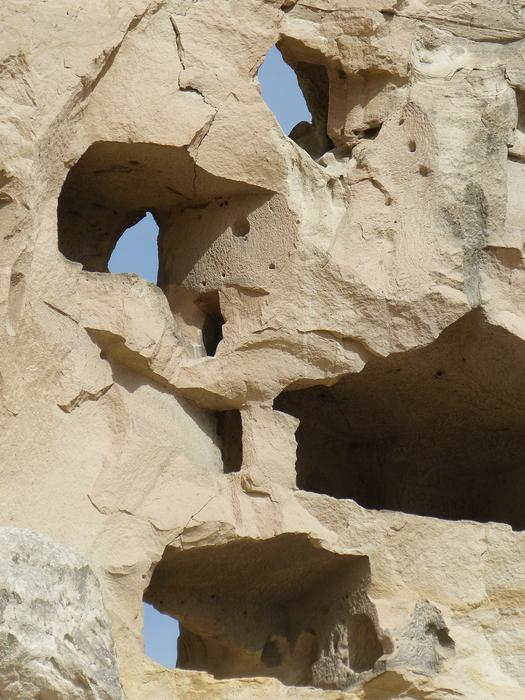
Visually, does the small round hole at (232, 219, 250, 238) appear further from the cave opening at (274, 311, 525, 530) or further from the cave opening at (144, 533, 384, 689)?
the cave opening at (144, 533, 384, 689)

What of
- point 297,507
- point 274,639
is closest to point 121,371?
point 297,507

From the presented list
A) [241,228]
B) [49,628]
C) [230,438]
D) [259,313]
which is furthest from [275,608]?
[49,628]

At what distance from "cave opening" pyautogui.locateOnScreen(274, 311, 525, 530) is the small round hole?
2.83 ft

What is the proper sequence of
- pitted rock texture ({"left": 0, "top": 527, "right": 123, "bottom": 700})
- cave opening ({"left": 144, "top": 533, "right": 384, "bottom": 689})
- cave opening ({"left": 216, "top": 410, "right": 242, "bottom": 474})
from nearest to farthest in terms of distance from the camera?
pitted rock texture ({"left": 0, "top": 527, "right": 123, "bottom": 700}) → cave opening ({"left": 144, "top": 533, "right": 384, "bottom": 689}) → cave opening ({"left": 216, "top": 410, "right": 242, "bottom": 474})

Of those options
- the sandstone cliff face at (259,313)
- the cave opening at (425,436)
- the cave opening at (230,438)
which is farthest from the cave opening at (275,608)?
the cave opening at (425,436)

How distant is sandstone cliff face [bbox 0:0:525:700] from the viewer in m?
6.63

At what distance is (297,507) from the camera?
7152 mm

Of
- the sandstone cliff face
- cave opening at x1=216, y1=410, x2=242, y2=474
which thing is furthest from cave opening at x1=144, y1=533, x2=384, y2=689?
cave opening at x1=216, y1=410, x2=242, y2=474

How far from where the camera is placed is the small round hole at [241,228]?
24.4 feet

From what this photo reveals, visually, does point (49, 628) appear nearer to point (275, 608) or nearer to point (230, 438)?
point (230, 438)

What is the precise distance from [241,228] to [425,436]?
1636 mm

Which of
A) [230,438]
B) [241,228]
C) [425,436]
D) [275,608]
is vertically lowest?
[275,608]

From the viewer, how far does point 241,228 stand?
7.45 metres

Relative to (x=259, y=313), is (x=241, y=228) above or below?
above
